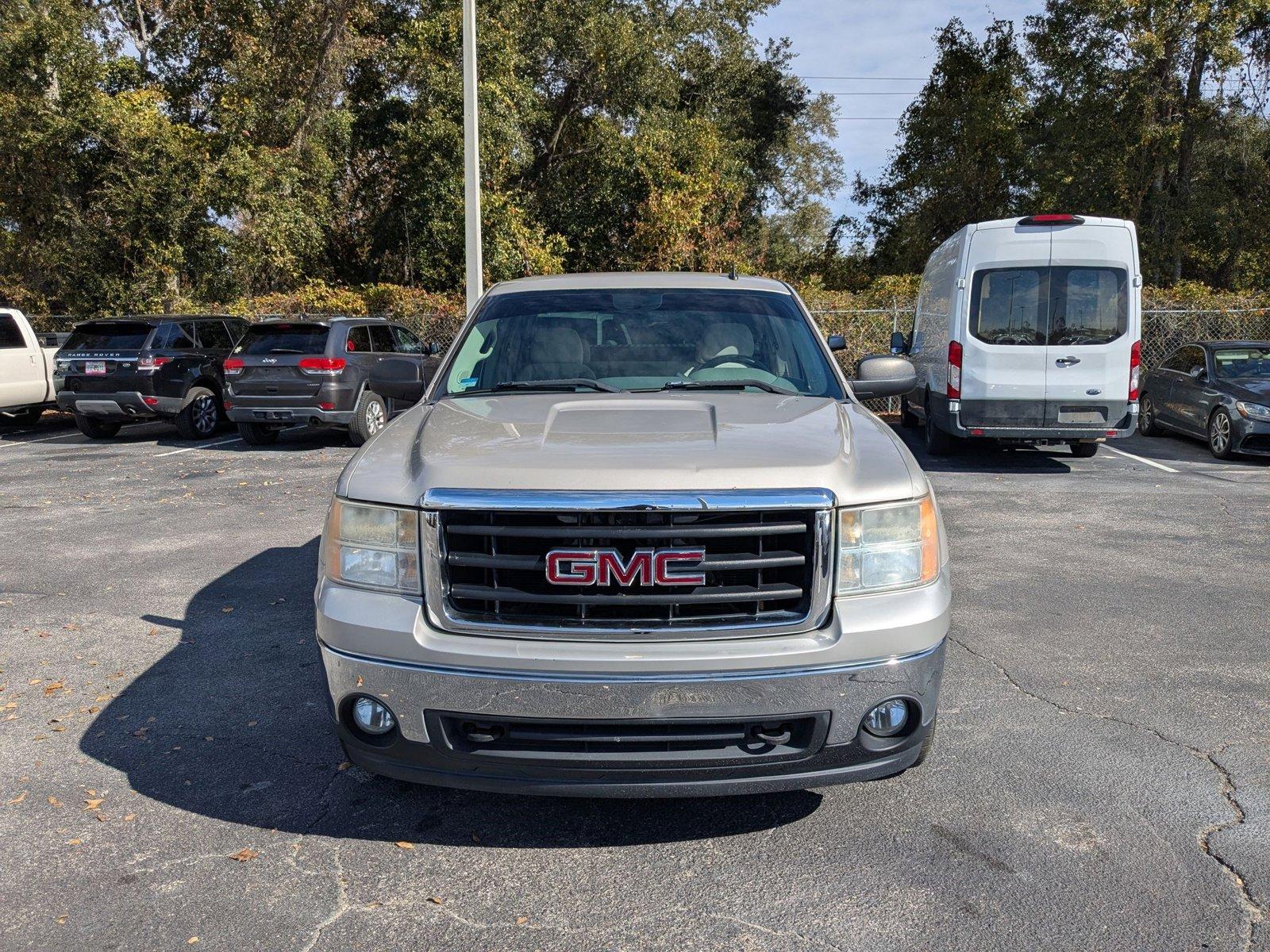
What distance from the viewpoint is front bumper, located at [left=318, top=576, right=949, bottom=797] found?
2.91 m

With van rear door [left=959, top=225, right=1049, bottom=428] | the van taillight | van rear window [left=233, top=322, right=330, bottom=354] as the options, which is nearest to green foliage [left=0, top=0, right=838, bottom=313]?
van rear window [left=233, top=322, right=330, bottom=354]

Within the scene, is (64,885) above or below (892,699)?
below

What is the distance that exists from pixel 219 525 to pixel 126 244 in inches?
550

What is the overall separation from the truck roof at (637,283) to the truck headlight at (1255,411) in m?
9.65

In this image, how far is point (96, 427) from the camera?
14820mm

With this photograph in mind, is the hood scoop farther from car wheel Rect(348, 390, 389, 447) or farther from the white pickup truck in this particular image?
the white pickup truck

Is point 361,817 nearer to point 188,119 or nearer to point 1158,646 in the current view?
point 1158,646

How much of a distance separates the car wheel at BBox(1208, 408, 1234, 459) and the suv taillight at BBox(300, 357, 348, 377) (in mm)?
11149

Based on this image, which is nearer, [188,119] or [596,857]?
[596,857]

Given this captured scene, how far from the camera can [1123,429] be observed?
37.1 feet

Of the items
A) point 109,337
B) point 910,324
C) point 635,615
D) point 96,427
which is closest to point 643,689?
point 635,615

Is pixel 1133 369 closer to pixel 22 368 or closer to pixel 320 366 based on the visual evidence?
pixel 320 366

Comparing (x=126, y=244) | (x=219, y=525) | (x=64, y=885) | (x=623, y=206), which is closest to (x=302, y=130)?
(x=126, y=244)

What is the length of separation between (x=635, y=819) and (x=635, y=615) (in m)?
0.87
